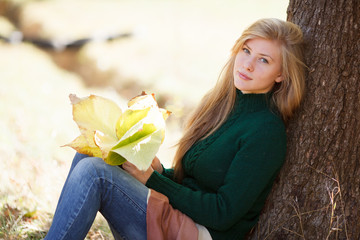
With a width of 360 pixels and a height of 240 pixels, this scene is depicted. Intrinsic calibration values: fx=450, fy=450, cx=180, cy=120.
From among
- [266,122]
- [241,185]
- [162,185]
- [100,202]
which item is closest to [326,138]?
[266,122]

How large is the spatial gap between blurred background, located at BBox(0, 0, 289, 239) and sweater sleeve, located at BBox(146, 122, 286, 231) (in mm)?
1426

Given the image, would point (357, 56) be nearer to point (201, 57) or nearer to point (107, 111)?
point (107, 111)

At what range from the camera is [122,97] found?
6.88 m

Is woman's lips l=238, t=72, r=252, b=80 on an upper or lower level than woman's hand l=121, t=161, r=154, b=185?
upper

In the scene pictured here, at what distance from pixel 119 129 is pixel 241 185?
1.89 feet

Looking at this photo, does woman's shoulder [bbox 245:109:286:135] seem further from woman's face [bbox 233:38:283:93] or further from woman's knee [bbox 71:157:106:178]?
woman's knee [bbox 71:157:106:178]

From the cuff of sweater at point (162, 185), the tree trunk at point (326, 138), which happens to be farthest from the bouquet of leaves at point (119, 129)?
the tree trunk at point (326, 138)

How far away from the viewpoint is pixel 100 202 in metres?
1.91

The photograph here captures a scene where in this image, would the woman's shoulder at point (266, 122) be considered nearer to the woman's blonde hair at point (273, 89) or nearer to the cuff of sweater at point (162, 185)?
the woman's blonde hair at point (273, 89)

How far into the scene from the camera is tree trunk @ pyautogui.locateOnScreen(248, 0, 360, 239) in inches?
75.9

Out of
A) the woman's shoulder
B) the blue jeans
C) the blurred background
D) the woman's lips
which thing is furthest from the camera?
the blurred background

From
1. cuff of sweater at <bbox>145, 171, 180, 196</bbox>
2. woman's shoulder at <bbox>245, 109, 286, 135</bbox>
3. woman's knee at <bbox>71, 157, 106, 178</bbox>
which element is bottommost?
cuff of sweater at <bbox>145, 171, 180, 196</bbox>

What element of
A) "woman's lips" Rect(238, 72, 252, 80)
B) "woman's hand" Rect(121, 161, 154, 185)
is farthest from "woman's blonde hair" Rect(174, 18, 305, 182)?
"woman's hand" Rect(121, 161, 154, 185)

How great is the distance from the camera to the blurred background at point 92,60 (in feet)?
14.3
